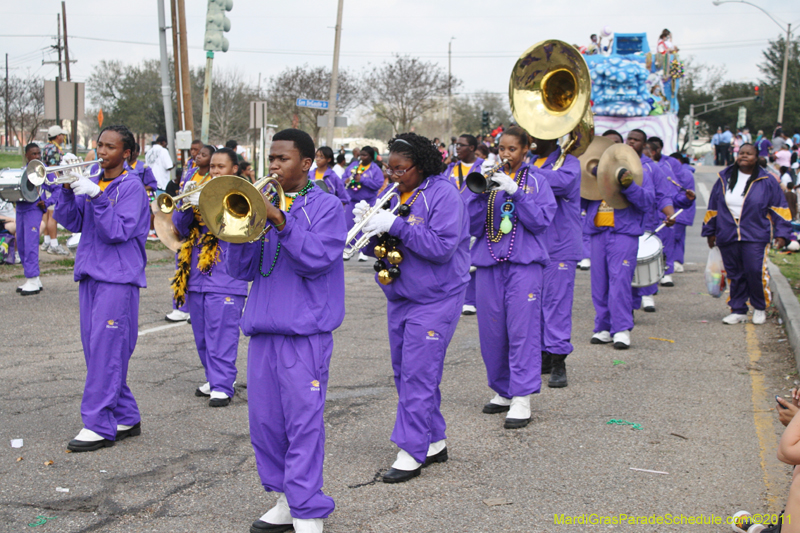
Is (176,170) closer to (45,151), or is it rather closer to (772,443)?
(45,151)

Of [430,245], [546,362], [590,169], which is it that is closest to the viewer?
[430,245]

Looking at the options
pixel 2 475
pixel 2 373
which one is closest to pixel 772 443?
pixel 2 475

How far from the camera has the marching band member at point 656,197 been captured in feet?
28.0

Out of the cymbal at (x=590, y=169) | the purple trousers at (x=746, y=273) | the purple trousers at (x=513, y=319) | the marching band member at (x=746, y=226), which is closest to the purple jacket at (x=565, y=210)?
the purple trousers at (x=513, y=319)

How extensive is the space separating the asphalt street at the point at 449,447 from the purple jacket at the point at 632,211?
121cm

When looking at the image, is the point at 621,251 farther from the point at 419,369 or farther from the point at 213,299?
the point at 213,299

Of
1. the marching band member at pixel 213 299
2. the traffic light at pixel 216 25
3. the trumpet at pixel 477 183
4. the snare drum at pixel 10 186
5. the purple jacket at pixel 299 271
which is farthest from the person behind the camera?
the traffic light at pixel 216 25

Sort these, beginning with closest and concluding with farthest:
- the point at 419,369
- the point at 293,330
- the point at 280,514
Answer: the point at 293,330 < the point at 280,514 < the point at 419,369

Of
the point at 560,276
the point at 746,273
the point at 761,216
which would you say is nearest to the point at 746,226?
the point at 761,216

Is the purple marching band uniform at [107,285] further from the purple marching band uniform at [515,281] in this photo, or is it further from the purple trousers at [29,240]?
the purple trousers at [29,240]

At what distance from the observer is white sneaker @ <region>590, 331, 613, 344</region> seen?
8133mm

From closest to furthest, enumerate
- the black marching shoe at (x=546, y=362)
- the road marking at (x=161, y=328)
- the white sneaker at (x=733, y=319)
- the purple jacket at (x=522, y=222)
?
the purple jacket at (x=522, y=222), the black marching shoe at (x=546, y=362), the road marking at (x=161, y=328), the white sneaker at (x=733, y=319)

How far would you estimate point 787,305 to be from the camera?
351 inches

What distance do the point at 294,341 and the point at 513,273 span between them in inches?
89.4
